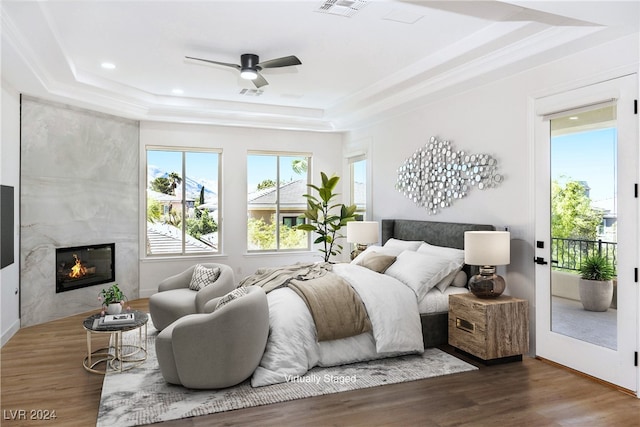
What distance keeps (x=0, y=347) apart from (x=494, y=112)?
5.42 metres

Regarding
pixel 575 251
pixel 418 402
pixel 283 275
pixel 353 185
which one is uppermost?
pixel 353 185

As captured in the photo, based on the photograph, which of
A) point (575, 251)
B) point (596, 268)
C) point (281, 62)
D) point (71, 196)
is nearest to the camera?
point (596, 268)

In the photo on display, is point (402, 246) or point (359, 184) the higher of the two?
point (359, 184)

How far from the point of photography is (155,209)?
22.7ft

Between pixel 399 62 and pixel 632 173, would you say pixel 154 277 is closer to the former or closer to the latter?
pixel 399 62

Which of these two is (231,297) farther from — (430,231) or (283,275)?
(430,231)

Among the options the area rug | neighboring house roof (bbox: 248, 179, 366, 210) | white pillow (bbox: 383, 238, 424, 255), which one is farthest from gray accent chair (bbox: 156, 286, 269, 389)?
neighboring house roof (bbox: 248, 179, 366, 210)

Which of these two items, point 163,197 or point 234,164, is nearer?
point 163,197

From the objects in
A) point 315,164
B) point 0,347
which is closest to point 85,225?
point 0,347

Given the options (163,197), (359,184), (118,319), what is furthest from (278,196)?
(118,319)

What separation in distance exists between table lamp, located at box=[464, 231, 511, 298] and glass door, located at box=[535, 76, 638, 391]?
0.38 metres

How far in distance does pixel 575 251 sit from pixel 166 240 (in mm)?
5602

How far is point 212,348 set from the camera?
10.5ft

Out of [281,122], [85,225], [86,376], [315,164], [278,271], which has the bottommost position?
[86,376]
